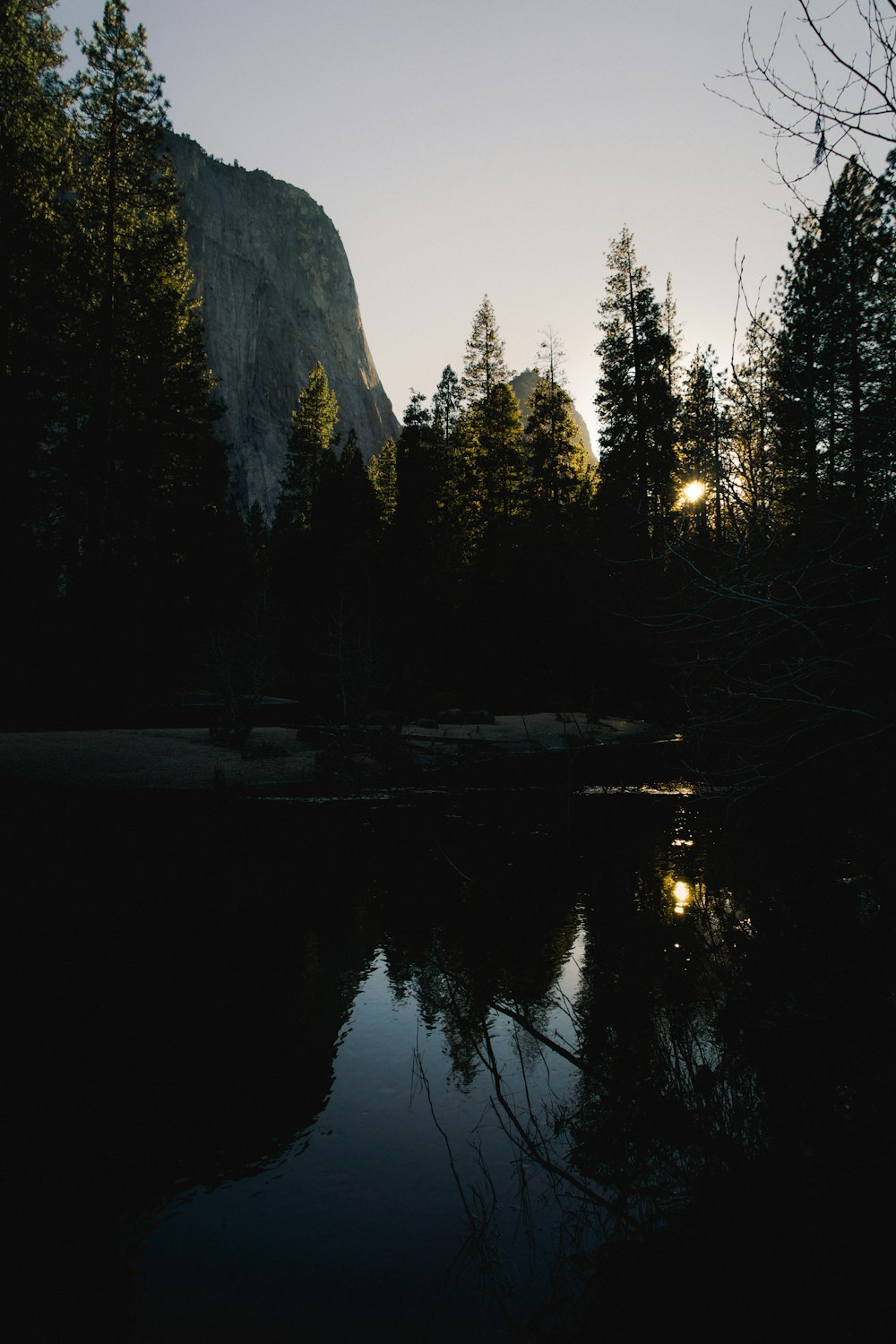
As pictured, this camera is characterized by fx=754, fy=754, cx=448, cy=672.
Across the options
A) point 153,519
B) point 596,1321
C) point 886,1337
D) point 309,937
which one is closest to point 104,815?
point 309,937

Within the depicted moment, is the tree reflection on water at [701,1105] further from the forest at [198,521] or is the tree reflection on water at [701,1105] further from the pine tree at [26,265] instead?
the pine tree at [26,265]

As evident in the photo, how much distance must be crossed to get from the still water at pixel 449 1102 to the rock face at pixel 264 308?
207 ft

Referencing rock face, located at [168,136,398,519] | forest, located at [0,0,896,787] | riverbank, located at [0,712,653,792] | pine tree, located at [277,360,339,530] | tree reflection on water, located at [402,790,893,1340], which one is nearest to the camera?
tree reflection on water, located at [402,790,893,1340]

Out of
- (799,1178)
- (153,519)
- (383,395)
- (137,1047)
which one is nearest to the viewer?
(799,1178)

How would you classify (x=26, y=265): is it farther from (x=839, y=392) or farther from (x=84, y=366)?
(x=839, y=392)

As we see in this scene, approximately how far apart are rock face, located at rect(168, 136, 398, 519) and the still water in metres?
63.2

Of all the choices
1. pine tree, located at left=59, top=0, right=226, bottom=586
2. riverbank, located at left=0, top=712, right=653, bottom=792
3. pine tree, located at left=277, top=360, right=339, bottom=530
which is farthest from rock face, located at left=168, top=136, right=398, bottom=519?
riverbank, located at left=0, top=712, right=653, bottom=792

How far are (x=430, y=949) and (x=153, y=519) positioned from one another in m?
24.9

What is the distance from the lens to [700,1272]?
2.40m

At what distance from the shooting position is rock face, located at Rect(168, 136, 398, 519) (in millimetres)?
76625

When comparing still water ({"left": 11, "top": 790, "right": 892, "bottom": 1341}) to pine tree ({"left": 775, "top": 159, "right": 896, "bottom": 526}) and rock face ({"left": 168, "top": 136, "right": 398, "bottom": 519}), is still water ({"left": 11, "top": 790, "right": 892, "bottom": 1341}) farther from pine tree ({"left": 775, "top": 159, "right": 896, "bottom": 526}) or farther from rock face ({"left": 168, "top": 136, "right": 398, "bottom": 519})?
rock face ({"left": 168, "top": 136, "right": 398, "bottom": 519})

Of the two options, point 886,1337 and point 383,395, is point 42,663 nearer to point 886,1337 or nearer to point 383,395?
point 886,1337

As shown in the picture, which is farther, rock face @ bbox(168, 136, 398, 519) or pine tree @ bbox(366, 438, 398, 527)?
rock face @ bbox(168, 136, 398, 519)


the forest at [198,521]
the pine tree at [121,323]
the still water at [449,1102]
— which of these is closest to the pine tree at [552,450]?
the forest at [198,521]
